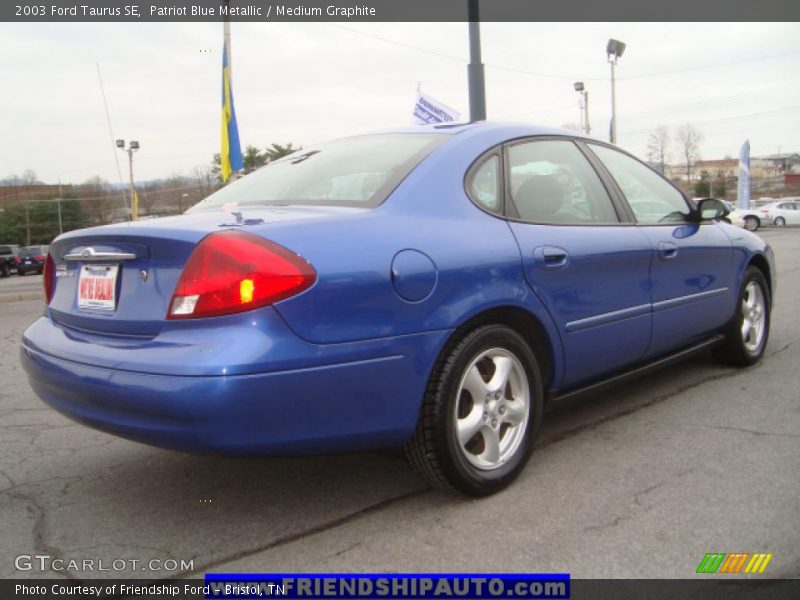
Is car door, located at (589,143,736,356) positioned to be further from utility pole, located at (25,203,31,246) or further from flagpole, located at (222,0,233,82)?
utility pole, located at (25,203,31,246)

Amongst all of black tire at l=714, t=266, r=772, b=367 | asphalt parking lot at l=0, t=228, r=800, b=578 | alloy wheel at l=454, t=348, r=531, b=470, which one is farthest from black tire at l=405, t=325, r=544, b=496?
black tire at l=714, t=266, r=772, b=367

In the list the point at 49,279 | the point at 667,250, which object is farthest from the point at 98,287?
the point at 667,250

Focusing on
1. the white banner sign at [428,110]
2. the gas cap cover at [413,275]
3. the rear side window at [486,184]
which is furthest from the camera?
the white banner sign at [428,110]

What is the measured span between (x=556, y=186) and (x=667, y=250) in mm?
845

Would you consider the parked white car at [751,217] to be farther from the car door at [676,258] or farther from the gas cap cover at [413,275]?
the gas cap cover at [413,275]

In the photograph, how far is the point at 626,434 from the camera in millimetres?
3559

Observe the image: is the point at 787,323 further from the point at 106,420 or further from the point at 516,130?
the point at 106,420

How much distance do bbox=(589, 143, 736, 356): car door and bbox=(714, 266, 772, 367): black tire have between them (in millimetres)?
165

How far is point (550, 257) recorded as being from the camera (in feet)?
10.2

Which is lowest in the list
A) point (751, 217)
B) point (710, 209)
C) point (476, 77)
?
point (751, 217)

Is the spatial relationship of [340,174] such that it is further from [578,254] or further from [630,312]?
[630,312]

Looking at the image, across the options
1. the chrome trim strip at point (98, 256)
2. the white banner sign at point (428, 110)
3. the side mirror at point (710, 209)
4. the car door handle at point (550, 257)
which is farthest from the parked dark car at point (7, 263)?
the car door handle at point (550, 257)

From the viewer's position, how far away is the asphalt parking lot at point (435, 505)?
2369mm

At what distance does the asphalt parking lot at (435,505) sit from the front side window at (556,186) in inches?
34.7
